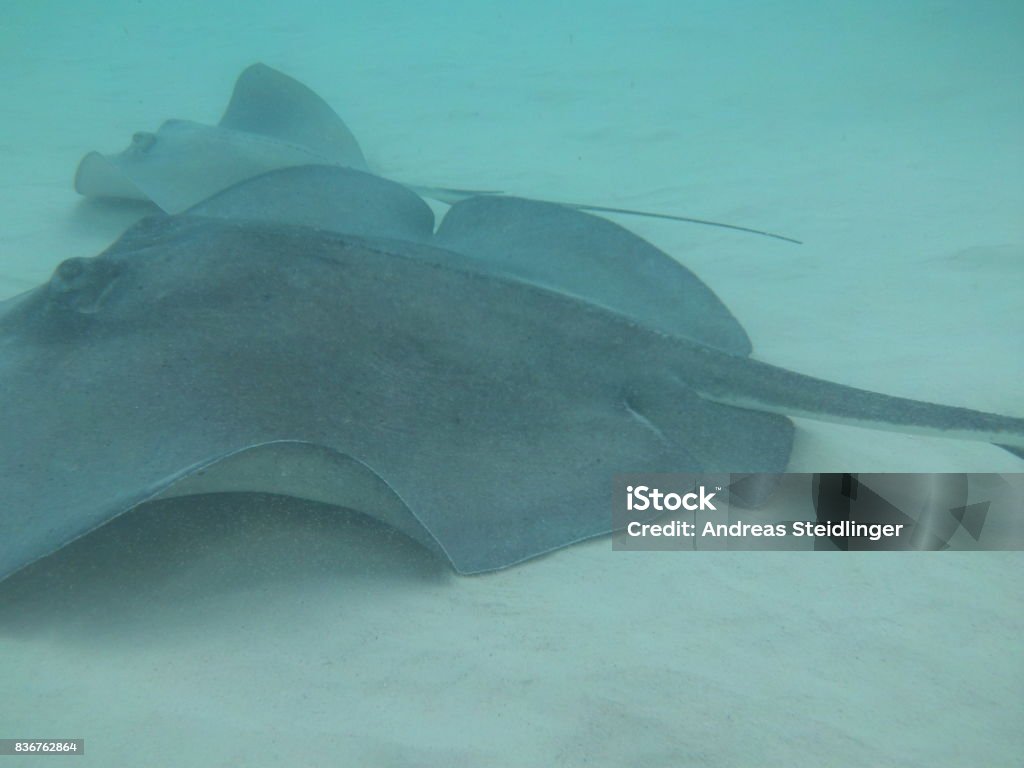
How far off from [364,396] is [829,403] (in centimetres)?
192

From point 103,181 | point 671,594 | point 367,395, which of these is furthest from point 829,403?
point 103,181

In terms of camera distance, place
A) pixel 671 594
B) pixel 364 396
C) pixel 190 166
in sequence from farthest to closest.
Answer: pixel 190 166 → pixel 364 396 → pixel 671 594

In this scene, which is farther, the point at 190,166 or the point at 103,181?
the point at 103,181

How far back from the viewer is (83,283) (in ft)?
9.72

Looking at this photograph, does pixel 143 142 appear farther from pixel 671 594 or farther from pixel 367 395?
pixel 671 594

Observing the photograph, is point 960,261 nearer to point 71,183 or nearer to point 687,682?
point 687,682

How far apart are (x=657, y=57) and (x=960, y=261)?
43.9 feet

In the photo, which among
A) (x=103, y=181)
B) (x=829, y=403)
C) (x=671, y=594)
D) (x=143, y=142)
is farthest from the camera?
(x=143, y=142)

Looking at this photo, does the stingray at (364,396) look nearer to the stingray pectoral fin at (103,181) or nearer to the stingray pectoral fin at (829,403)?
the stingray pectoral fin at (829,403)

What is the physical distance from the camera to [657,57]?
1716 cm

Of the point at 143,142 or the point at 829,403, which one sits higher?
the point at 143,142

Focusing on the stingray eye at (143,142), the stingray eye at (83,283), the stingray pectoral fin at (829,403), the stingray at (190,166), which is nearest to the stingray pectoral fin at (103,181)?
the stingray at (190,166)

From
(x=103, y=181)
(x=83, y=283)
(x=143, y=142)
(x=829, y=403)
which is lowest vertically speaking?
(x=829, y=403)

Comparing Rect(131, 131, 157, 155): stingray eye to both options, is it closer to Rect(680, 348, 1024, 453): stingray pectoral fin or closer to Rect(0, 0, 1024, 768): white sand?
Rect(0, 0, 1024, 768): white sand
